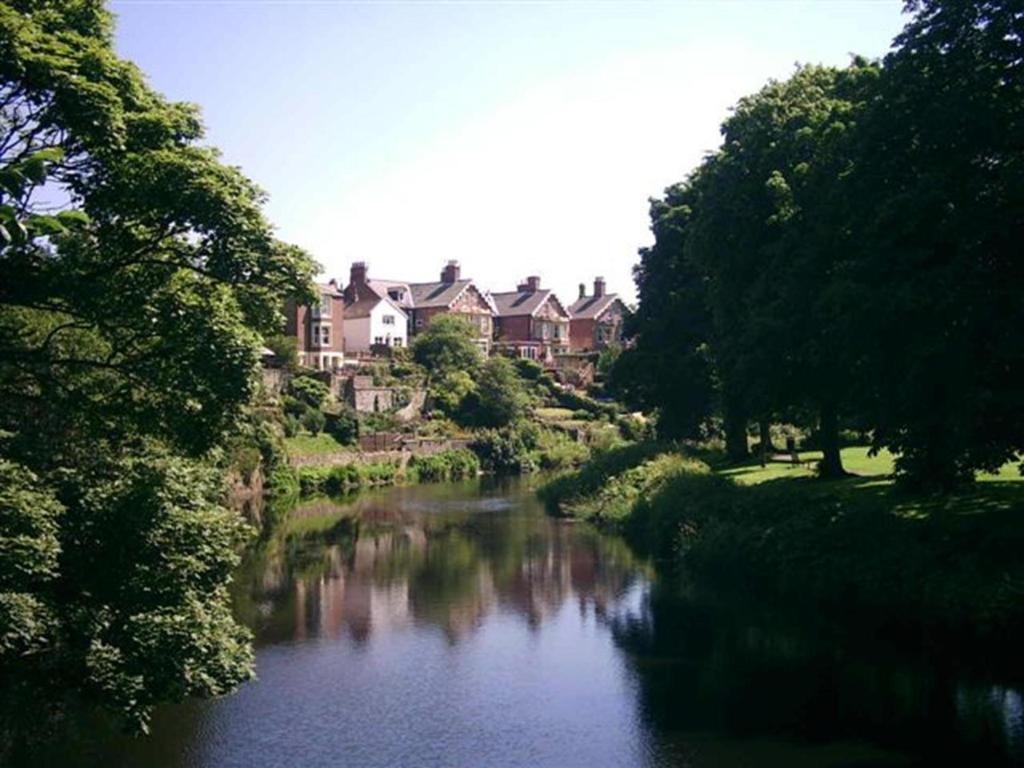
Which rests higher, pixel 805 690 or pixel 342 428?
pixel 342 428

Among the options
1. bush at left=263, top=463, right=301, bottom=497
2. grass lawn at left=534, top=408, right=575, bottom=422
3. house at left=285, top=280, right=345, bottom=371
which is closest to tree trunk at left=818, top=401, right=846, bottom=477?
bush at left=263, top=463, right=301, bottom=497

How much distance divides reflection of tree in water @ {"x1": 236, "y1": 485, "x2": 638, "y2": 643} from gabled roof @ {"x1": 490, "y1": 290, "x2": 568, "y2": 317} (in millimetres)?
58095

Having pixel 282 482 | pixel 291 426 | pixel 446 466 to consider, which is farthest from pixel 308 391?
pixel 282 482

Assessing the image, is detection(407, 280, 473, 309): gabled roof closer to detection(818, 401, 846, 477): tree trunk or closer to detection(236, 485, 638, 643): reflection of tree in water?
detection(236, 485, 638, 643): reflection of tree in water

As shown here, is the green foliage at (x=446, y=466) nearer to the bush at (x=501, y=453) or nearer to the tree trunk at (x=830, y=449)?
the bush at (x=501, y=453)

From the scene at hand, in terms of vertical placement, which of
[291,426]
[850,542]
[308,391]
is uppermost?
[308,391]

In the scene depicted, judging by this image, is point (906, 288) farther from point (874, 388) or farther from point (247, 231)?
point (247, 231)

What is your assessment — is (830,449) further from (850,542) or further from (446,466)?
(446,466)

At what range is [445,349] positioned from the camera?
3371 inches

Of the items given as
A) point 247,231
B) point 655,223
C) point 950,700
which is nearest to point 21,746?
point 247,231

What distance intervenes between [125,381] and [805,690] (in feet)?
48.4

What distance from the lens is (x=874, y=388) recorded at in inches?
998

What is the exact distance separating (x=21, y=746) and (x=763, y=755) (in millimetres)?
12665

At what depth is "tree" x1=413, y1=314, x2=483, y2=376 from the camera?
85.3 metres
